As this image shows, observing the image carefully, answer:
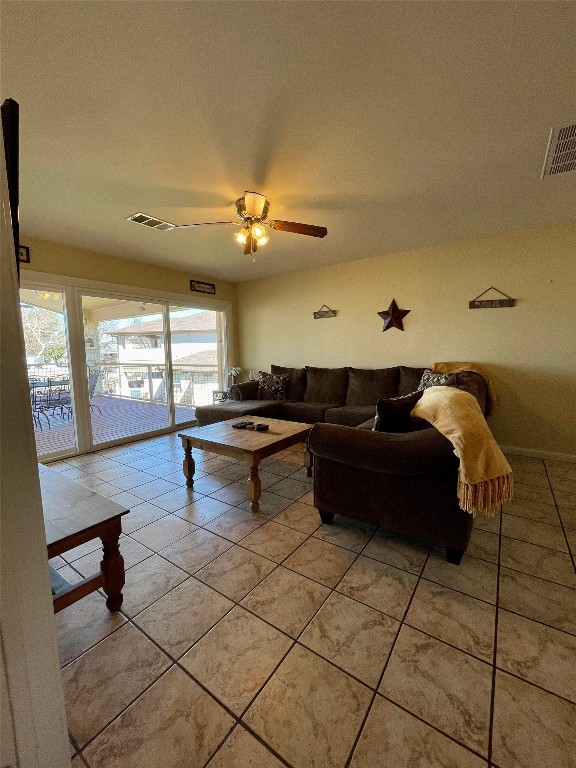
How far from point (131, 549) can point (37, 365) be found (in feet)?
9.16

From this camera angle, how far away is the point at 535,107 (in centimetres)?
154

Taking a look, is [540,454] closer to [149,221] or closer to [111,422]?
[149,221]

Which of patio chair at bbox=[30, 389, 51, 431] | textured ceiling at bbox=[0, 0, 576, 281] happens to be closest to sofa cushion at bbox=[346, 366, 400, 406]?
textured ceiling at bbox=[0, 0, 576, 281]

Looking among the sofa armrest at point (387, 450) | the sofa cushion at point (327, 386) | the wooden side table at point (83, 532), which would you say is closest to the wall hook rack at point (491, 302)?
the sofa cushion at point (327, 386)

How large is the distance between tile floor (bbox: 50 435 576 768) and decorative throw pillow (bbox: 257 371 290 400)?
2.45m

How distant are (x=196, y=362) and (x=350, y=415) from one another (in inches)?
135

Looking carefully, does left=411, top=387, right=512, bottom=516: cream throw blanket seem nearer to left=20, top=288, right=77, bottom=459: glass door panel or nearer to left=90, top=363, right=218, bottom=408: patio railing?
left=20, top=288, right=77, bottom=459: glass door panel

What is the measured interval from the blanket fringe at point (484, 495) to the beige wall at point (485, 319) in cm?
243

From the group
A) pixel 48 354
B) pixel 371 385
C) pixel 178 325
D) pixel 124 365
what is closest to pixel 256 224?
pixel 371 385

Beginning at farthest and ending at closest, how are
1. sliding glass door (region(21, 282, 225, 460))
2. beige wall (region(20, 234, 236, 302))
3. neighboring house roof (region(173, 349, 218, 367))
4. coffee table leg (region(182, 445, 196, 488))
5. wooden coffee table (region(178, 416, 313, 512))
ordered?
neighboring house roof (region(173, 349, 218, 367)) < sliding glass door (region(21, 282, 225, 460)) < beige wall (region(20, 234, 236, 302)) < coffee table leg (region(182, 445, 196, 488)) < wooden coffee table (region(178, 416, 313, 512))

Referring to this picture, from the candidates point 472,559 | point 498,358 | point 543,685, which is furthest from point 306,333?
point 543,685

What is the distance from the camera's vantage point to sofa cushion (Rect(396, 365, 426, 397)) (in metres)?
3.72

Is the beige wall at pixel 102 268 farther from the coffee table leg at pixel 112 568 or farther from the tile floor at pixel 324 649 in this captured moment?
the coffee table leg at pixel 112 568

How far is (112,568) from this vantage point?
4.53 feet
